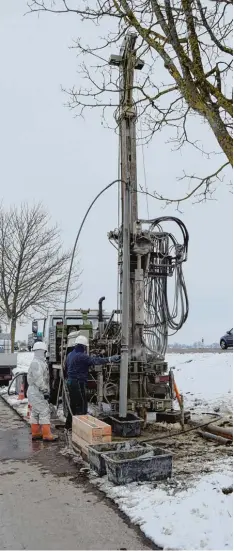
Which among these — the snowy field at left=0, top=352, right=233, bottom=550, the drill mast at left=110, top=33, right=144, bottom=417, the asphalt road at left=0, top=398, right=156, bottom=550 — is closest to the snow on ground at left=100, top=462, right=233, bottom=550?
the snowy field at left=0, top=352, right=233, bottom=550

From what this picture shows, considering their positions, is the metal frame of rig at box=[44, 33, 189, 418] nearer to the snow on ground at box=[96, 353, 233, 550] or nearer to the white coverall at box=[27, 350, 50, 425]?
the white coverall at box=[27, 350, 50, 425]

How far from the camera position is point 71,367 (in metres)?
9.69

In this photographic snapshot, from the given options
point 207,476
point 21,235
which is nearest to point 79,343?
point 207,476

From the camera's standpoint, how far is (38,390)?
31.8 feet

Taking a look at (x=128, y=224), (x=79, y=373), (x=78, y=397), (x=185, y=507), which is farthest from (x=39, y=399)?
(x=185, y=507)

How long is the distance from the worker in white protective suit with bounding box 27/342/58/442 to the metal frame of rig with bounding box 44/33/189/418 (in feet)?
3.50

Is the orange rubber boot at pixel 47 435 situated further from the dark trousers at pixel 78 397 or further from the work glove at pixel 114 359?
the work glove at pixel 114 359

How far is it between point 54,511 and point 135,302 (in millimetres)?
5458

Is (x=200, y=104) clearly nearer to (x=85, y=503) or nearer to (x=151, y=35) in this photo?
(x=151, y=35)

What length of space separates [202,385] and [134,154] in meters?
7.66

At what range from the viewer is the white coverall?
372 inches

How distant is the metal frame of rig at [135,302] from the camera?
10.1m

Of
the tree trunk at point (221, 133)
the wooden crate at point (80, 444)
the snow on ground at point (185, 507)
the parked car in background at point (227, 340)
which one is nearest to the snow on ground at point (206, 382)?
the wooden crate at point (80, 444)

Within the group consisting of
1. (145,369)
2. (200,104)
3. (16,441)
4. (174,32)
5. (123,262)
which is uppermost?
(174,32)
